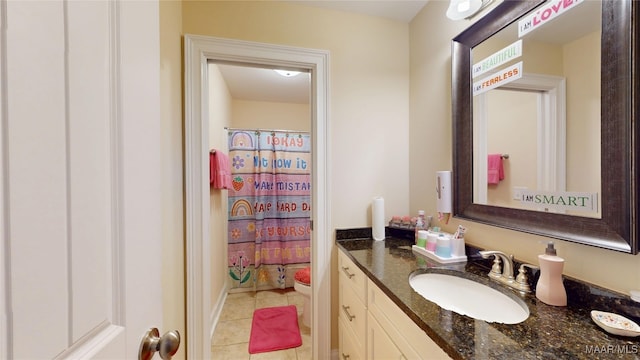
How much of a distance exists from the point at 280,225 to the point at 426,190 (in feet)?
5.92

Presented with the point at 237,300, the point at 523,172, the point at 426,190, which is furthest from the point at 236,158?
the point at 523,172

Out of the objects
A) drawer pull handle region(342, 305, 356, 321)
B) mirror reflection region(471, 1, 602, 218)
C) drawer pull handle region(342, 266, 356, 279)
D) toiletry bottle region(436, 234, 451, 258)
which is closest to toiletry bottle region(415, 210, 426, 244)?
toiletry bottle region(436, 234, 451, 258)

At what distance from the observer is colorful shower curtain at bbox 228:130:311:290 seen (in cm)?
276

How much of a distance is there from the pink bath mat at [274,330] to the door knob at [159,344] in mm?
1546

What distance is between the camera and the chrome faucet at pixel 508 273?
2.98 ft

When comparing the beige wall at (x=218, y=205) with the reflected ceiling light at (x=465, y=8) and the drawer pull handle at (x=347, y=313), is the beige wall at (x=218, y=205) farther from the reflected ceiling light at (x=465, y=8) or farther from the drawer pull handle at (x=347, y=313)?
the reflected ceiling light at (x=465, y=8)

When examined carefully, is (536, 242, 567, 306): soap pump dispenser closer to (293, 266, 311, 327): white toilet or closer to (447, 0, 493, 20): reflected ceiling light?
(447, 0, 493, 20): reflected ceiling light

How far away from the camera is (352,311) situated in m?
1.34

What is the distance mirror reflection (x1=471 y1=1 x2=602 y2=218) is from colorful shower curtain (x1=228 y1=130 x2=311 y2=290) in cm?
192

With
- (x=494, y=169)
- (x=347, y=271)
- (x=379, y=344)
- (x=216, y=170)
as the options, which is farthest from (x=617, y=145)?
(x=216, y=170)

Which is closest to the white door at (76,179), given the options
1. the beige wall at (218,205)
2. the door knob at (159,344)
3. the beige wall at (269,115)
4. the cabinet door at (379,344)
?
the door knob at (159,344)

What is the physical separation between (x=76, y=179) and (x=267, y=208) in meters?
2.54

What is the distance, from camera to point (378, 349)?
3.34 ft

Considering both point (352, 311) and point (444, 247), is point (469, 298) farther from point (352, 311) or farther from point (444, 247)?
point (352, 311)
